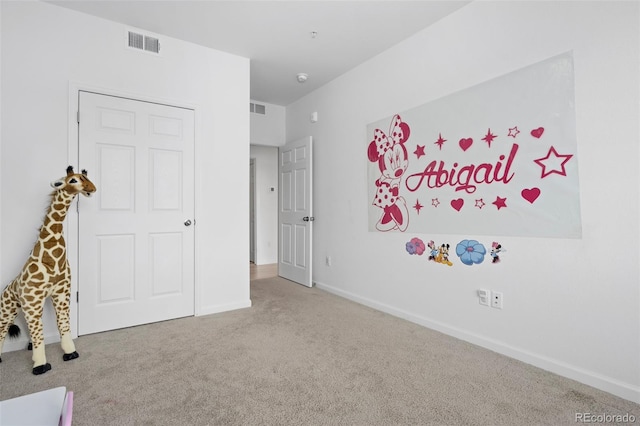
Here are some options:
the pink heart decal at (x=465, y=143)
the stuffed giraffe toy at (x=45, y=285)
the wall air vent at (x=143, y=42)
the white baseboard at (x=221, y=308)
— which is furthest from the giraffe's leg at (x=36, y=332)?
the pink heart decal at (x=465, y=143)

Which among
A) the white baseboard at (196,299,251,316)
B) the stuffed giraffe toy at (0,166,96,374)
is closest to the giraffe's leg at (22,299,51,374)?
the stuffed giraffe toy at (0,166,96,374)

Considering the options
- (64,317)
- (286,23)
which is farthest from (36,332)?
(286,23)

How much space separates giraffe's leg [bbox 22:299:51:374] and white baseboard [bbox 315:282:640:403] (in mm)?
2679

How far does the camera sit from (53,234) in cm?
222

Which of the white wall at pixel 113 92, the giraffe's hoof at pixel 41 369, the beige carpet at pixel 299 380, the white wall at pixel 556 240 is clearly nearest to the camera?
the beige carpet at pixel 299 380

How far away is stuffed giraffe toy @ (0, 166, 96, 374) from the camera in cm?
210

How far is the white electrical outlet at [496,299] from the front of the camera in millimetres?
2348

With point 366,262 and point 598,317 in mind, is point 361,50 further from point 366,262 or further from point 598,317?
point 598,317

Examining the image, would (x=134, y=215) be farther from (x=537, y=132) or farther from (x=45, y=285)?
(x=537, y=132)

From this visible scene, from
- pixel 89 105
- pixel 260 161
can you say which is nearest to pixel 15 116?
pixel 89 105

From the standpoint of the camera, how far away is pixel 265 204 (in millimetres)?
6355

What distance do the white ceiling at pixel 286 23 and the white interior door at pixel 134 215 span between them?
692mm

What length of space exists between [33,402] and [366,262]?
299 cm

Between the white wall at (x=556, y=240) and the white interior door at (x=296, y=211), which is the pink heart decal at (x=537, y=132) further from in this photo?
the white interior door at (x=296, y=211)
